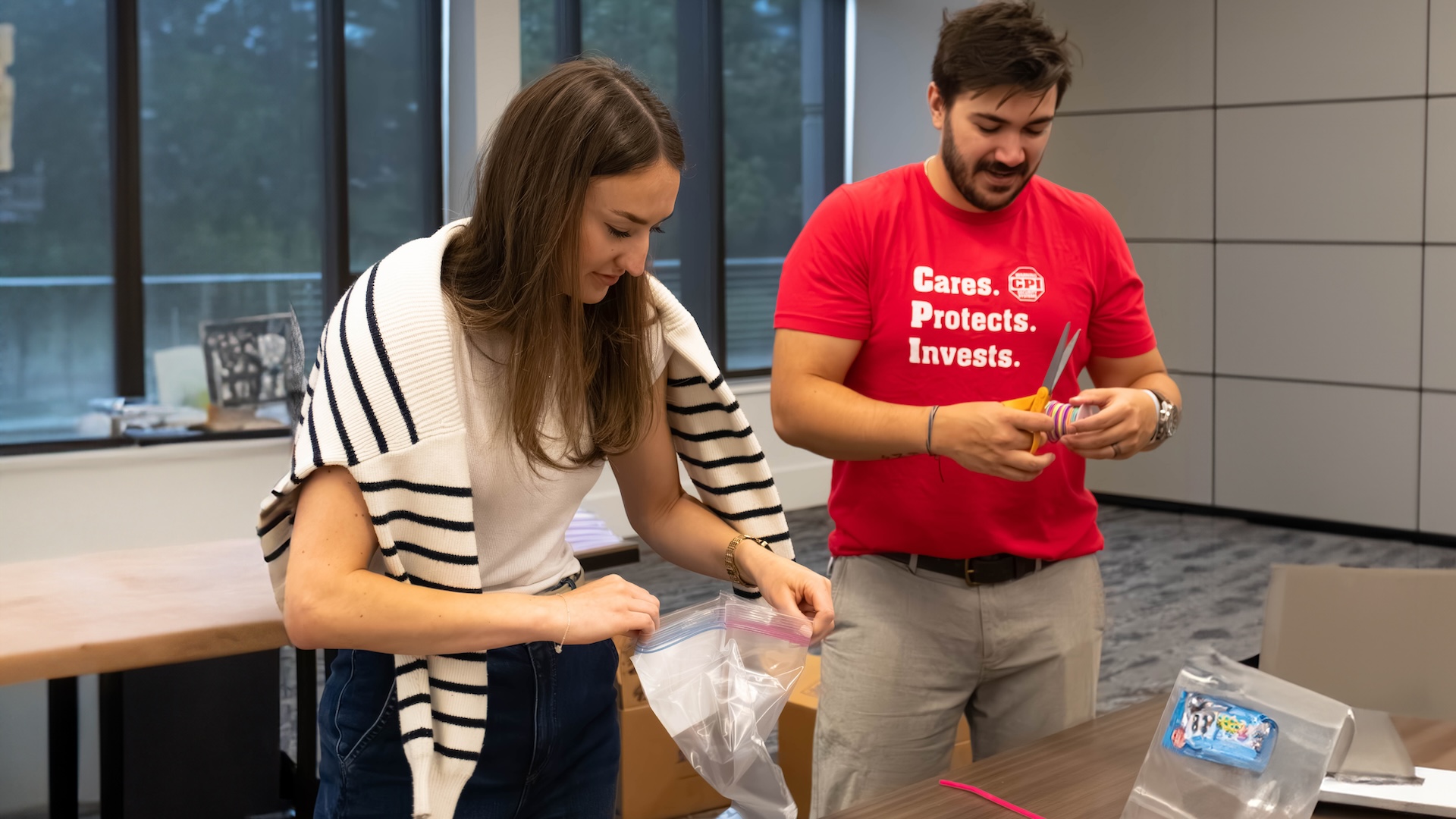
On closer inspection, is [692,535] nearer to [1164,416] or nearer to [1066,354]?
[1066,354]

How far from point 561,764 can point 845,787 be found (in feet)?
2.05

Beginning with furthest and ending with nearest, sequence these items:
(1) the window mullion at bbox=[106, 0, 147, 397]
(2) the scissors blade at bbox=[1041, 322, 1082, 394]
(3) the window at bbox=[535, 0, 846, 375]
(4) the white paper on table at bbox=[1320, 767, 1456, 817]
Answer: (3) the window at bbox=[535, 0, 846, 375] < (1) the window mullion at bbox=[106, 0, 147, 397] < (2) the scissors blade at bbox=[1041, 322, 1082, 394] < (4) the white paper on table at bbox=[1320, 767, 1456, 817]

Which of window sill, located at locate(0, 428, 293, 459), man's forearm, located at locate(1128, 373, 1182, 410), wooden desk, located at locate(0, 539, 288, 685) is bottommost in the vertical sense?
wooden desk, located at locate(0, 539, 288, 685)

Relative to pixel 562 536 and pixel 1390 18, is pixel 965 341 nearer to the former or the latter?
pixel 562 536

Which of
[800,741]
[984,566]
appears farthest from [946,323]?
[800,741]

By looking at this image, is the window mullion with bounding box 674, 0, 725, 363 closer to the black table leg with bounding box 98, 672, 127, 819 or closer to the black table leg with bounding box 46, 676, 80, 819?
the black table leg with bounding box 98, 672, 127, 819

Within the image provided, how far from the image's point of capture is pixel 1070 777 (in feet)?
4.59

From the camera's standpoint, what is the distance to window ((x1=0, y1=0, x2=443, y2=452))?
4895 millimetres

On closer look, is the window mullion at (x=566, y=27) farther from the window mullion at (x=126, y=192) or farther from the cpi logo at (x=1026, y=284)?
the cpi logo at (x=1026, y=284)

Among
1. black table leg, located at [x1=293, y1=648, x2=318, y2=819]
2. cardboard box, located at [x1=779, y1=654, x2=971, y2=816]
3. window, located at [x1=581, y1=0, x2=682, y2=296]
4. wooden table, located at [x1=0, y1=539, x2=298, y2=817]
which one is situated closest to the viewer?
wooden table, located at [x1=0, y1=539, x2=298, y2=817]

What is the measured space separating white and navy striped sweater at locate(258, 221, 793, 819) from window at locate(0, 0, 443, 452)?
435cm

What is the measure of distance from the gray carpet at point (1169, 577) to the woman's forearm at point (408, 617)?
254 centimetres

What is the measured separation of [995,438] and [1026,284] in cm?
30

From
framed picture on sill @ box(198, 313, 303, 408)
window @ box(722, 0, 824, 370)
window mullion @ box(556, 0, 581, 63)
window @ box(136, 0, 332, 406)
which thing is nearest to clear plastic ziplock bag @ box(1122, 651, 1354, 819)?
framed picture on sill @ box(198, 313, 303, 408)
